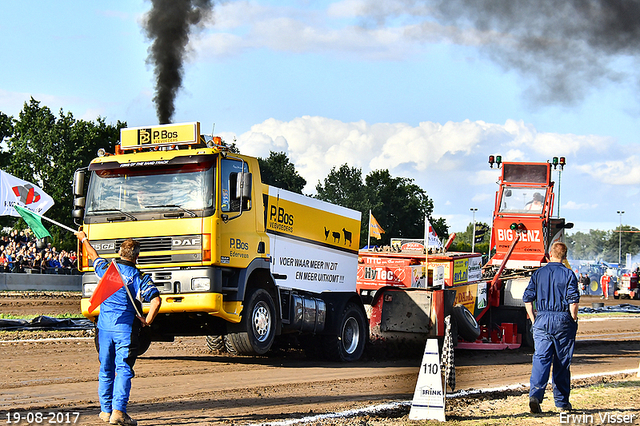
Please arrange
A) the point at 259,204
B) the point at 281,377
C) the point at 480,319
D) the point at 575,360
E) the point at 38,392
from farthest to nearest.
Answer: the point at 480,319
the point at 575,360
the point at 259,204
the point at 281,377
the point at 38,392

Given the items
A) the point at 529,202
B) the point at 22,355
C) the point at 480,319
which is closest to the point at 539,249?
the point at 529,202

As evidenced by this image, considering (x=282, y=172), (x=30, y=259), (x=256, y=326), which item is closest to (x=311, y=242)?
(x=256, y=326)

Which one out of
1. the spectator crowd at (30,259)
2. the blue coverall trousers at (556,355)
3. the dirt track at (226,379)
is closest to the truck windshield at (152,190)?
the dirt track at (226,379)

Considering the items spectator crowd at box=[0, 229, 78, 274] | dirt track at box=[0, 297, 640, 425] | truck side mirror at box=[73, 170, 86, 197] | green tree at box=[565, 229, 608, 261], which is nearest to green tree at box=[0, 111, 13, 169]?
spectator crowd at box=[0, 229, 78, 274]

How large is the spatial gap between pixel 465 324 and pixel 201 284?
5.79m

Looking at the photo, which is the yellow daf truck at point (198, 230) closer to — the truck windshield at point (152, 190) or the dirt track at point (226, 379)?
the truck windshield at point (152, 190)

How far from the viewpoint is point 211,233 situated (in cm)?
1065

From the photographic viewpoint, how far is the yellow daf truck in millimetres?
10703

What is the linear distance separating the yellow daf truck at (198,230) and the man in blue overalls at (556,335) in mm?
4628

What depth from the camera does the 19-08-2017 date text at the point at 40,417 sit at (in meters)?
6.84

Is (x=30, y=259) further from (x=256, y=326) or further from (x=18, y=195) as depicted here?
(x=256, y=326)

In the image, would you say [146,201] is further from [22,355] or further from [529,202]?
[529,202]

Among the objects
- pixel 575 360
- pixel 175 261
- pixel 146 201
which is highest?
pixel 146 201

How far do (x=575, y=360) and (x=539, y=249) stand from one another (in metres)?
5.12
